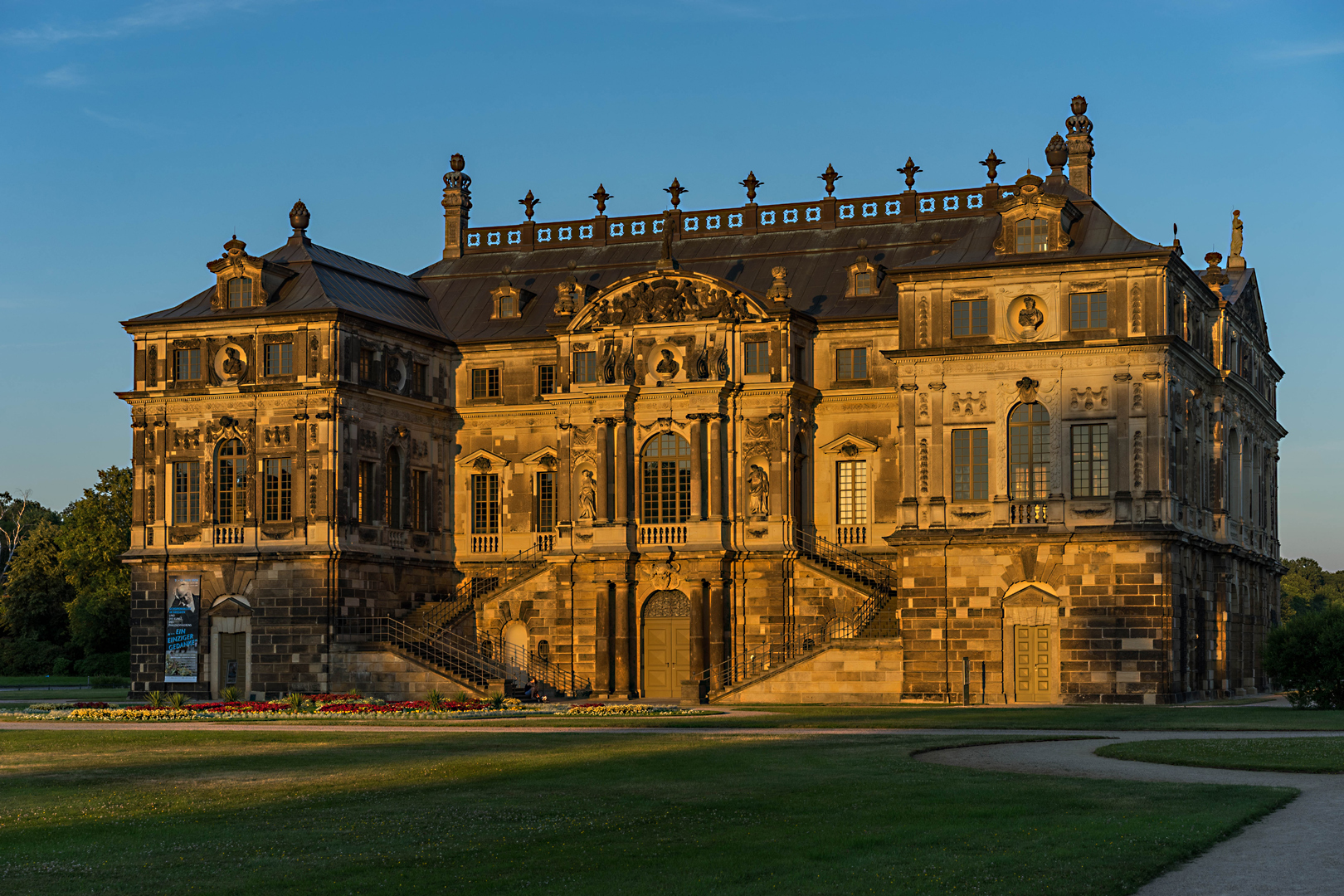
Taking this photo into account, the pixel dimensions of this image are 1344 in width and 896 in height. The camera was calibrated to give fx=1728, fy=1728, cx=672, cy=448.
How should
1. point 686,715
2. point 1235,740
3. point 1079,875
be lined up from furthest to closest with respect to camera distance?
1. point 686,715
2. point 1235,740
3. point 1079,875

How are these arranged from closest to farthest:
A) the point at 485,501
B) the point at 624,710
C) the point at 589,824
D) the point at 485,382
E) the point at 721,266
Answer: the point at 589,824 → the point at 624,710 → the point at 485,501 → the point at 485,382 → the point at 721,266

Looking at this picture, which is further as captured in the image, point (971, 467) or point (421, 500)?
point (421, 500)

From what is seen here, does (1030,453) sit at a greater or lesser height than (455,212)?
lesser

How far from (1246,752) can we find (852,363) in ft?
104

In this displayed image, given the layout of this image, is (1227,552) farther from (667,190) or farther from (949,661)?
(667,190)

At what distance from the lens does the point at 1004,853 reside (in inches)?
701

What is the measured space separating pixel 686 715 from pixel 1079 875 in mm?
29831

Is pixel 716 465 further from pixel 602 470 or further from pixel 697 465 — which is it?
pixel 602 470

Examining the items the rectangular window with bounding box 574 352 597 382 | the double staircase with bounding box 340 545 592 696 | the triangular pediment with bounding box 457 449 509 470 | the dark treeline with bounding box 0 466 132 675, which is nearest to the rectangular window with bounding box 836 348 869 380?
the rectangular window with bounding box 574 352 597 382

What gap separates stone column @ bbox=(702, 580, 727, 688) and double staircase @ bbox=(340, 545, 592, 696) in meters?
4.65

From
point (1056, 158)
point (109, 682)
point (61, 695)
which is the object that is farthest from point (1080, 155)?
point (109, 682)

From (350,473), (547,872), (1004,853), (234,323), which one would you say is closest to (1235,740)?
(1004,853)

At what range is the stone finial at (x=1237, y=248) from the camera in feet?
220

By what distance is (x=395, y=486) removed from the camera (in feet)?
204
